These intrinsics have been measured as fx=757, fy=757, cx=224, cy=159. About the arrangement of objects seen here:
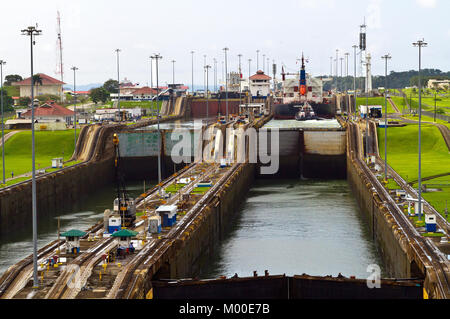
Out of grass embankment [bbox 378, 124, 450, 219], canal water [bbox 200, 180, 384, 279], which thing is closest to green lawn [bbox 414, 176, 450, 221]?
grass embankment [bbox 378, 124, 450, 219]

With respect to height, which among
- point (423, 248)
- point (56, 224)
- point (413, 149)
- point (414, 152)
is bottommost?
point (56, 224)

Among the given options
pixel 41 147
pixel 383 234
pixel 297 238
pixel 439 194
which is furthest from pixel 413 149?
pixel 41 147

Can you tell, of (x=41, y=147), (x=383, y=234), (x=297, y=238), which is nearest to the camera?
(x=383, y=234)

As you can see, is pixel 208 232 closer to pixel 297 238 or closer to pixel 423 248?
pixel 297 238

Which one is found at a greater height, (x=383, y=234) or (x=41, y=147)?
(x=41, y=147)

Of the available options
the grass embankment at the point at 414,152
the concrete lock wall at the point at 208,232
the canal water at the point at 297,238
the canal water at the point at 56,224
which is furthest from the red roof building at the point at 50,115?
the grass embankment at the point at 414,152

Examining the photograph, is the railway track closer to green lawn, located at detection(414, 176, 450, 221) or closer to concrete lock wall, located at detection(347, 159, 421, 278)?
concrete lock wall, located at detection(347, 159, 421, 278)
